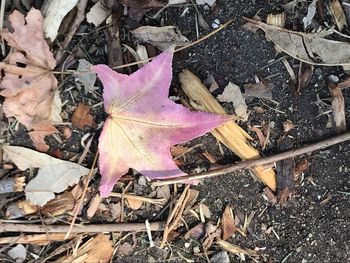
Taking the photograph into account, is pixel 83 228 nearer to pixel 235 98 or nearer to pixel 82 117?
pixel 82 117

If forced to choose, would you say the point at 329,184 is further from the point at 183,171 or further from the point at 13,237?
the point at 13,237

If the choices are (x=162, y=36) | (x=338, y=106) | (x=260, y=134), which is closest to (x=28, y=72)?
(x=162, y=36)

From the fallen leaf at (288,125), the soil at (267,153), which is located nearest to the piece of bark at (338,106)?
the soil at (267,153)

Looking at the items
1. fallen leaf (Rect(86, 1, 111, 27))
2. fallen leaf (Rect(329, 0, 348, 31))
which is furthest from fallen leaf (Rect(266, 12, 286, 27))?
fallen leaf (Rect(86, 1, 111, 27))

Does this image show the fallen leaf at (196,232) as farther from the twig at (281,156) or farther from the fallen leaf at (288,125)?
the fallen leaf at (288,125)

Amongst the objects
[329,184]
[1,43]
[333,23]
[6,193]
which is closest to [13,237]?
[6,193]

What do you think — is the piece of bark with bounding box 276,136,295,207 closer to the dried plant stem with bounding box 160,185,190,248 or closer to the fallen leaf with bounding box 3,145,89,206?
the dried plant stem with bounding box 160,185,190,248
